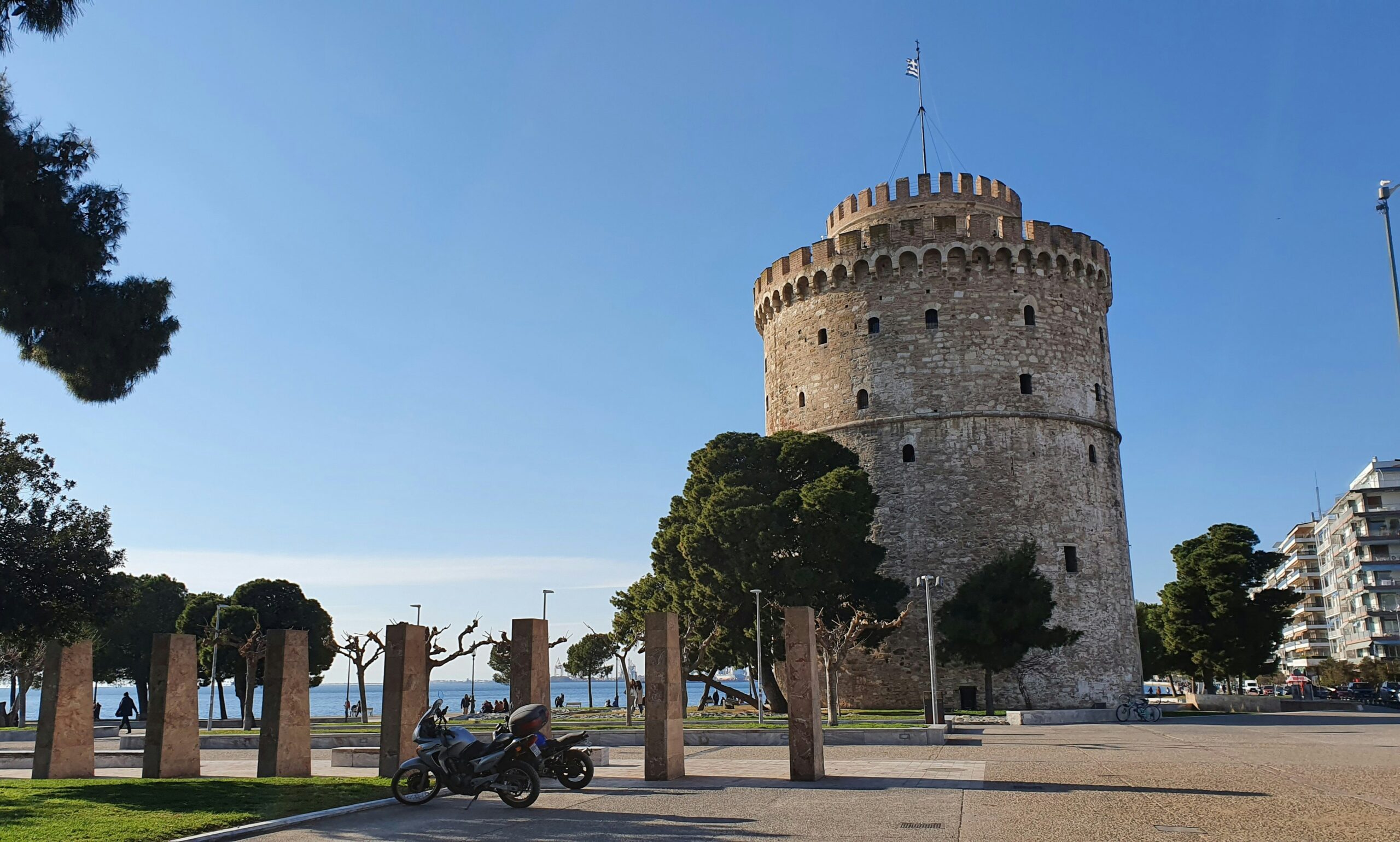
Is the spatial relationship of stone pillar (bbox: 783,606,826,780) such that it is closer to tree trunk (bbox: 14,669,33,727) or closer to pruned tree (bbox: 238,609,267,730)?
pruned tree (bbox: 238,609,267,730)

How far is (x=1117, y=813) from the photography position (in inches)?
411


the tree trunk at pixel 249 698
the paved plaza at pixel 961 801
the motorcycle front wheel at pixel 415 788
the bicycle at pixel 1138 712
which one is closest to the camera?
the paved plaza at pixel 961 801

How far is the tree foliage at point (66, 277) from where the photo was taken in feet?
46.2

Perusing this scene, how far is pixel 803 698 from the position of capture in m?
14.3

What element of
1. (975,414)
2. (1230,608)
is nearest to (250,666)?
(975,414)

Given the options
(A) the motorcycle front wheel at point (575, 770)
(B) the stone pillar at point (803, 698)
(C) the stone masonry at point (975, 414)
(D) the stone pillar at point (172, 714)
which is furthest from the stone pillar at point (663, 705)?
(C) the stone masonry at point (975, 414)

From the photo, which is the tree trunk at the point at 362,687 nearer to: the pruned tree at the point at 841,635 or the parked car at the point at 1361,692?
the pruned tree at the point at 841,635

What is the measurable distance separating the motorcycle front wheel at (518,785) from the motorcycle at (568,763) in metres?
1.25

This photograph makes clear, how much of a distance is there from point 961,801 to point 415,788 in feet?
19.5

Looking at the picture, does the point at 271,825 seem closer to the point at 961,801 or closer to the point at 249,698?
the point at 961,801

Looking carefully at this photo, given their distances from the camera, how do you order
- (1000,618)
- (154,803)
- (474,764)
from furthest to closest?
(1000,618), (474,764), (154,803)

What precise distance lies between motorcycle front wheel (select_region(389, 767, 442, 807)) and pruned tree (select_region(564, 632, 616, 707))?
6267cm

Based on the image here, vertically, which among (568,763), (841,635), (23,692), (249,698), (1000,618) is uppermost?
(1000,618)

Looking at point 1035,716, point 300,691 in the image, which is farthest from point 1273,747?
point 300,691
